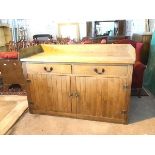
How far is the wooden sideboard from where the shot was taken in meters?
1.60

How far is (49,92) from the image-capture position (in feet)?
6.00

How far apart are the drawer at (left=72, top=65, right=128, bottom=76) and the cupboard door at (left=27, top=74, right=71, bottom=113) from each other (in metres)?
0.14

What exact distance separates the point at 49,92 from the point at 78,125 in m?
0.46

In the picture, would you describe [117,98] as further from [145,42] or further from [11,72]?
[145,42]

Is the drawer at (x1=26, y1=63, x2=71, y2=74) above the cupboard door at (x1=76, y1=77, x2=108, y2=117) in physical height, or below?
above

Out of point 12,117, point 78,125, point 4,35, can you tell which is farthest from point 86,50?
point 4,35

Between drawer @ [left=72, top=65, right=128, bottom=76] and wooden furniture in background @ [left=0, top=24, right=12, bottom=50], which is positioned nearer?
drawer @ [left=72, top=65, right=128, bottom=76]

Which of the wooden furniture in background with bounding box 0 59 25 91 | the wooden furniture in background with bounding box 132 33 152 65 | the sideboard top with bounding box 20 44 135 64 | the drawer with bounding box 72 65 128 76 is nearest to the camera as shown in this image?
the drawer with bounding box 72 65 128 76

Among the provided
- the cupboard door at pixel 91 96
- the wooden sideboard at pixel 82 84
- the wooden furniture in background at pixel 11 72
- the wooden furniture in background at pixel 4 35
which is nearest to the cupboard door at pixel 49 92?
the wooden sideboard at pixel 82 84

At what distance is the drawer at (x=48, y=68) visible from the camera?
5.55ft

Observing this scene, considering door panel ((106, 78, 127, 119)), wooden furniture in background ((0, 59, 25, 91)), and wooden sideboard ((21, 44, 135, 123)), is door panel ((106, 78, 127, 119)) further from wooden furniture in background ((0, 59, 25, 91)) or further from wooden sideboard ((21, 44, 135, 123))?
wooden furniture in background ((0, 59, 25, 91))

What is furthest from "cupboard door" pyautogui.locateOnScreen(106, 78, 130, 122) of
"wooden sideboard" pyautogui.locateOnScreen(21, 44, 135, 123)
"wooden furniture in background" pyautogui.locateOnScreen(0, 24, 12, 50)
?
"wooden furniture in background" pyautogui.locateOnScreen(0, 24, 12, 50)

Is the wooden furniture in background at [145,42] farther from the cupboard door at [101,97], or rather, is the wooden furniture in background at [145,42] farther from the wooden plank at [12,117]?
the wooden plank at [12,117]
